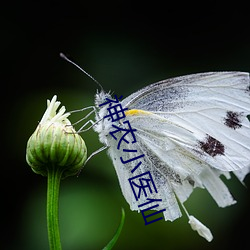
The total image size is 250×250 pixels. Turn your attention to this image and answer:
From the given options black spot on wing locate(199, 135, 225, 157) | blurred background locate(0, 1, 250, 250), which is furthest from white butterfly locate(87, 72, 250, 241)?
blurred background locate(0, 1, 250, 250)

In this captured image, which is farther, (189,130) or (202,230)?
(189,130)

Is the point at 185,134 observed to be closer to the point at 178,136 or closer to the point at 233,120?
the point at 178,136

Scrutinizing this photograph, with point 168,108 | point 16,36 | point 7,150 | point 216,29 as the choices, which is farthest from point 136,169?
point 216,29

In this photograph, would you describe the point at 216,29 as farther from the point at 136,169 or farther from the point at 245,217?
the point at 136,169

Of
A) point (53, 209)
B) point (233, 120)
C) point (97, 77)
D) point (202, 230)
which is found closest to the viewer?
point (53, 209)

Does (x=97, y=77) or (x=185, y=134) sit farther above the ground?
(x=97, y=77)

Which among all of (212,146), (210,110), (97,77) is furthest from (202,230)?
(97,77)

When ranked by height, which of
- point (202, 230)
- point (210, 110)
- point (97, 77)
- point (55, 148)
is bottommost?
point (202, 230)
